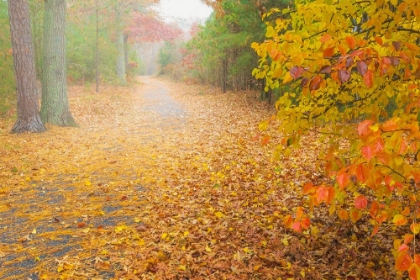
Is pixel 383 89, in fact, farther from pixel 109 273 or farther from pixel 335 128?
pixel 109 273

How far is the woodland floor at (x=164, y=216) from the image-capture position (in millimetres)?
3303

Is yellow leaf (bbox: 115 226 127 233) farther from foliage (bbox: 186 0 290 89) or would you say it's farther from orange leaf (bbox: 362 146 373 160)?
foliage (bbox: 186 0 290 89)

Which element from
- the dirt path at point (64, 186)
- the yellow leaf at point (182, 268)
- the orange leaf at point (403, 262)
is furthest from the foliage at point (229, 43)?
the orange leaf at point (403, 262)

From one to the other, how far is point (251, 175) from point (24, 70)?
6960 millimetres

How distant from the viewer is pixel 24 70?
28.2 feet

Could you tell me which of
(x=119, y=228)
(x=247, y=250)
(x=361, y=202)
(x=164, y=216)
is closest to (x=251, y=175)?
(x=164, y=216)

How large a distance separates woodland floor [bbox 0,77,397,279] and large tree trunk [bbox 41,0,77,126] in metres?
1.62

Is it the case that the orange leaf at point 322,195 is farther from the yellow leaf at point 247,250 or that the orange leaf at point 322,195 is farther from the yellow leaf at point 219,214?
the yellow leaf at point 219,214

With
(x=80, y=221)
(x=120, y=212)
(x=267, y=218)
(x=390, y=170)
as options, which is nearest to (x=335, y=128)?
(x=390, y=170)

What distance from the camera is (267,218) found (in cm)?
431

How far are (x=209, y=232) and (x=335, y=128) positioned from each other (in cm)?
201

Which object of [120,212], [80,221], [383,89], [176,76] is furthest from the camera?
[176,76]

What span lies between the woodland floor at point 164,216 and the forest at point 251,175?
0.9 inches

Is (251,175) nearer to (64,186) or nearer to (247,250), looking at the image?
(247,250)
